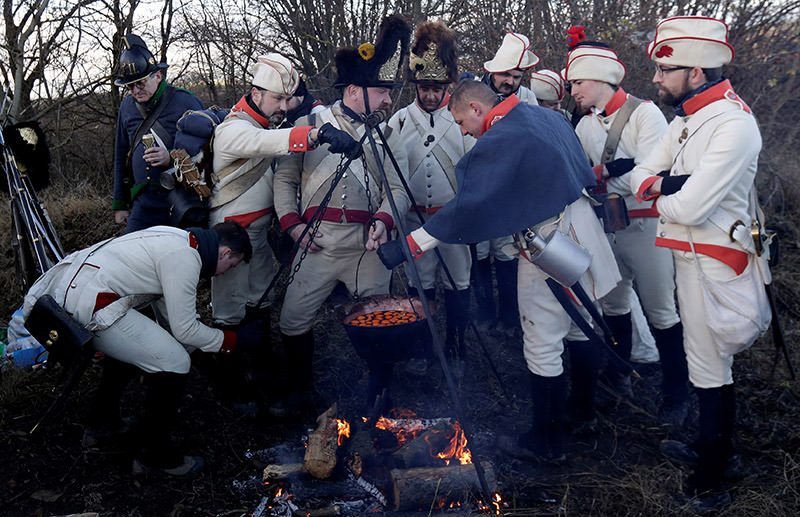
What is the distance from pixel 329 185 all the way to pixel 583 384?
6.81 ft

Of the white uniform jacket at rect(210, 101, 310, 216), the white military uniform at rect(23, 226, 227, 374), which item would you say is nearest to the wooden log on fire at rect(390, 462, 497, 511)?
the white military uniform at rect(23, 226, 227, 374)

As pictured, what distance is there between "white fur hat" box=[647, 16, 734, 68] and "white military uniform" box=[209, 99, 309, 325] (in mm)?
2172

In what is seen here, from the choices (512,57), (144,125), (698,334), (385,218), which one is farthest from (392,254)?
(144,125)

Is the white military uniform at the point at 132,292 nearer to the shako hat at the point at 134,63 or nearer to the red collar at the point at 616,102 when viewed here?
the shako hat at the point at 134,63

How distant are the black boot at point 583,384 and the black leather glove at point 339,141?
5.85 feet

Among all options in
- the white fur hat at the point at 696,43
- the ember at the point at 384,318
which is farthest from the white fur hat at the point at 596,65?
the ember at the point at 384,318

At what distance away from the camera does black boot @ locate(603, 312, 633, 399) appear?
4129 mm

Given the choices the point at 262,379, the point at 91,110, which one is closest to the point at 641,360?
the point at 262,379

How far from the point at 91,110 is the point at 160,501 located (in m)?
8.11

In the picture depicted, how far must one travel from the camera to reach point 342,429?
356cm

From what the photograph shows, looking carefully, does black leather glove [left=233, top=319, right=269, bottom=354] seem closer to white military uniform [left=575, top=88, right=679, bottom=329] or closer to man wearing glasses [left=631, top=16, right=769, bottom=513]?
man wearing glasses [left=631, top=16, right=769, bottom=513]

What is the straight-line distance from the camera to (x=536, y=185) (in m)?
2.91

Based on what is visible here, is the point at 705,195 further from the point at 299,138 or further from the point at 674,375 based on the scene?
the point at 299,138

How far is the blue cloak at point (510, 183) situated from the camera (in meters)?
2.88
